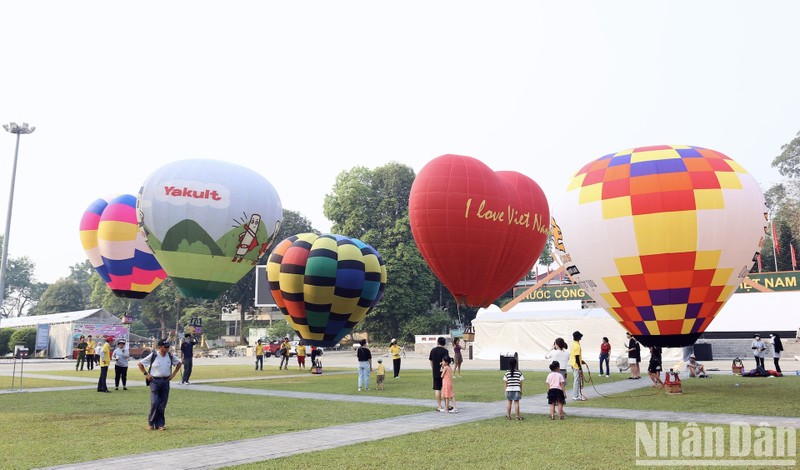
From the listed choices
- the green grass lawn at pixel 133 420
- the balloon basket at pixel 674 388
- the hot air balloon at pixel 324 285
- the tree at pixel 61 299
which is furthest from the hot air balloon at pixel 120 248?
the tree at pixel 61 299

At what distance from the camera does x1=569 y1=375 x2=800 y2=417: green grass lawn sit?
13.1 meters

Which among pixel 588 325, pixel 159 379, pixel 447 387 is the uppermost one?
pixel 588 325

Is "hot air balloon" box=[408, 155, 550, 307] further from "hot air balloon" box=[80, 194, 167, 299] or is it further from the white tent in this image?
the white tent

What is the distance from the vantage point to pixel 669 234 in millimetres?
15875

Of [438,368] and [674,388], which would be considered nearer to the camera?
[438,368]

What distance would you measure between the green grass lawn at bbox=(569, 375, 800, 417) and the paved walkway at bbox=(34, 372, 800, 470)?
712 mm

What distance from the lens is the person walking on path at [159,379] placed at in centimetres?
1173

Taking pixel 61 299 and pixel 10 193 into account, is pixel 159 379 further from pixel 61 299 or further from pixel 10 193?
pixel 61 299

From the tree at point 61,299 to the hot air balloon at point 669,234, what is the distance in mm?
113549

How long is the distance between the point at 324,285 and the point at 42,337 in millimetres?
41358

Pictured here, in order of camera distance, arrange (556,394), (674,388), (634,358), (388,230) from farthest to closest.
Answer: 1. (388,230)
2. (634,358)
3. (674,388)
4. (556,394)

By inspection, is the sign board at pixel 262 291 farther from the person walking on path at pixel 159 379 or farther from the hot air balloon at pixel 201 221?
the person walking on path at pixel 159 379

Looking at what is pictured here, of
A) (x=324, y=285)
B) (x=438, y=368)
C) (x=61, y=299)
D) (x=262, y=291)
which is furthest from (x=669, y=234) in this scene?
(x=61, y=299)

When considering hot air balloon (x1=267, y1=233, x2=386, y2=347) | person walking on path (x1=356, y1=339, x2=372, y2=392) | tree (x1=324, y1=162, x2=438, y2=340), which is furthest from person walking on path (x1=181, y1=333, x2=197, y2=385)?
tree (x1=324, y1=162, x2=438, y2=340)
